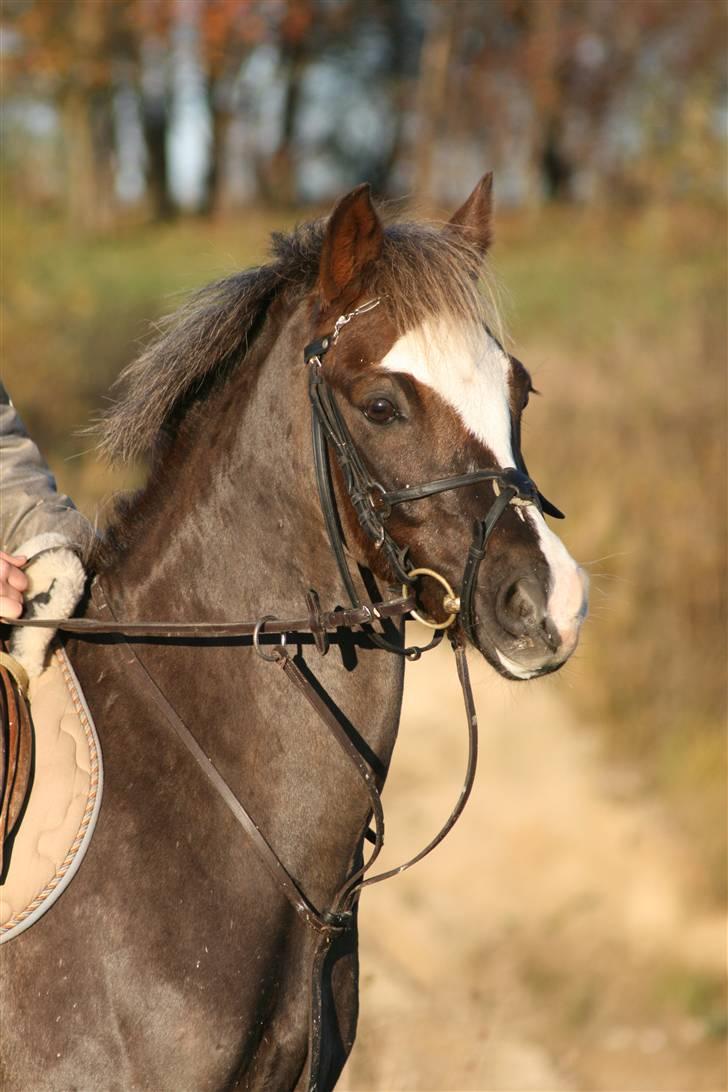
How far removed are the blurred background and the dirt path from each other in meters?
0.02

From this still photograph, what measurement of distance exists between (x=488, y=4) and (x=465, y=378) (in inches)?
1334

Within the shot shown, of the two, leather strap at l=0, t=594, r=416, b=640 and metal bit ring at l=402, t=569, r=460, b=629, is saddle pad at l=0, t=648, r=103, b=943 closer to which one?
leather strap at l=0, t=594, r=416, b=640

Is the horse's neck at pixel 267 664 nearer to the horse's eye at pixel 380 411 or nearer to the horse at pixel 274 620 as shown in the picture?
the horse at pixel 274 620

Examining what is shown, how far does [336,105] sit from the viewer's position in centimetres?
3353

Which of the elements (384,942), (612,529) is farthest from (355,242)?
(612,529)

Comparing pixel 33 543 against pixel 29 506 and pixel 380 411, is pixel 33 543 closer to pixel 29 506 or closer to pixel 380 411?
pixel 29 506

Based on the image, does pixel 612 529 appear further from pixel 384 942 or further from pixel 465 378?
pixel 465 378

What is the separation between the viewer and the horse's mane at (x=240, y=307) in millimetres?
2738

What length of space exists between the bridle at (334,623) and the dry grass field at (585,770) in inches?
162

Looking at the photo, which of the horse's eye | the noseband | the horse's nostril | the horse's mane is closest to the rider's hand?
the horse's mane

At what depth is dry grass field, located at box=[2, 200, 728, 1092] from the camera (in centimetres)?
855

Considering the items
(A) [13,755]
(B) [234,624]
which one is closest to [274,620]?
(B) [234,624]

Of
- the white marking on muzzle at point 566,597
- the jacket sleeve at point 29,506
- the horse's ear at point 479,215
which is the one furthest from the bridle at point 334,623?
the horse's ear at point 479,215

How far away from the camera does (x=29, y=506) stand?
3.16 metres
